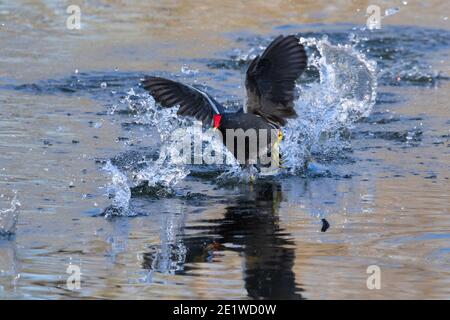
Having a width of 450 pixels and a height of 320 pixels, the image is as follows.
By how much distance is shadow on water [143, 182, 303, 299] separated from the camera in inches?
218

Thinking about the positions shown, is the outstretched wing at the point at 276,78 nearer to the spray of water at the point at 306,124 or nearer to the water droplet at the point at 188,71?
the spray of water at the point at 306,124

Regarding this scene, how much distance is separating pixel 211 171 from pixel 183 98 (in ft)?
2.05

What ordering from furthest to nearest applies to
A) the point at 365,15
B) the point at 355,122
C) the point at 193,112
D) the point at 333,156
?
the point at 365,15, the point at 355,122, the point at 333,156, the point at 193,112

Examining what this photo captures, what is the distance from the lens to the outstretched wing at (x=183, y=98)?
7.90m

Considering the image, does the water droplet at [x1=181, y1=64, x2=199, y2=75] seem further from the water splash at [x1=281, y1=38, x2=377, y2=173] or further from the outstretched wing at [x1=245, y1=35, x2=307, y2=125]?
the outstretched wing at [x1=245, y1=35, x2=307, y2=125]

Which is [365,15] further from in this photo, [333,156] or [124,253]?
[124,253]

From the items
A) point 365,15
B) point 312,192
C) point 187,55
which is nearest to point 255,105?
point 312,192

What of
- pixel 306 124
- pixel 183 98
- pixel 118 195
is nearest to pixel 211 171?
pixel 183 98

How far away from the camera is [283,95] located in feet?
25.9

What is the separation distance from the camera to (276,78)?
775 centimetres

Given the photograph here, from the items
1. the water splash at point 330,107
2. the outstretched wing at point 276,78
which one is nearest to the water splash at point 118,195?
the outstretched wing at point 276,78

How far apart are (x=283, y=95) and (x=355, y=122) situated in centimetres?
203

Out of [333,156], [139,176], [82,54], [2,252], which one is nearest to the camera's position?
[2,252]

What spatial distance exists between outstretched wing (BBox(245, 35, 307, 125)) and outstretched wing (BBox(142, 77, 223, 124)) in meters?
0.30
